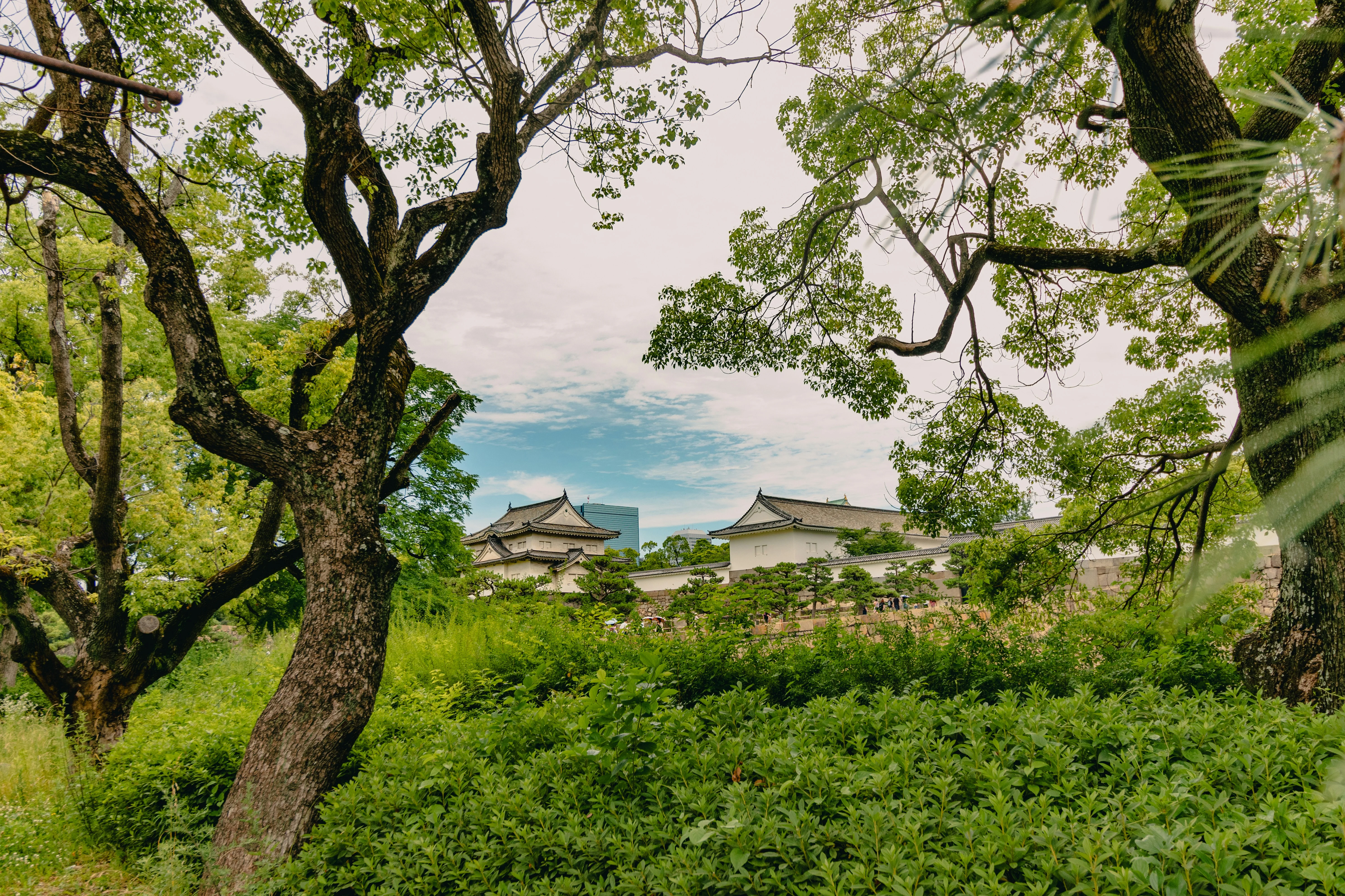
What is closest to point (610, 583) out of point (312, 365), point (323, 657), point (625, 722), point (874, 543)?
point (312, 365)

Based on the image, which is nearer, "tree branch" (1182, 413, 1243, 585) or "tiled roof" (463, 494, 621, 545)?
"tree branch" (1182, 413, 1243, 585)

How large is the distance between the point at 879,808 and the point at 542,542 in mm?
33536

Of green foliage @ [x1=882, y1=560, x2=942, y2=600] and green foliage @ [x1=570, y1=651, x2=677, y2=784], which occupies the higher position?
green foliage @ [x1=882, y1=560, x2=942, y2=600]

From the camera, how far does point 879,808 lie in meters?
2.29

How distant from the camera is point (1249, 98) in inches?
25.2

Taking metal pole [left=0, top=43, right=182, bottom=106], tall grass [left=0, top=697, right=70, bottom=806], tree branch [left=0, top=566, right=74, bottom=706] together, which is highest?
metal pole [left=0, top=43, right=182, bottom=106]

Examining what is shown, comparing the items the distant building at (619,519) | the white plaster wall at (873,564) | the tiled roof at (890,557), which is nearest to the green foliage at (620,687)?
the tiled roof at (890,557)

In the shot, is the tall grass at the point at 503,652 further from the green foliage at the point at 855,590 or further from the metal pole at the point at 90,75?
the green foliage at the point at 855,590

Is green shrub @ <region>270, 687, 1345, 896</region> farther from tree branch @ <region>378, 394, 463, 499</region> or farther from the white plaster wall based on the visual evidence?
the white plaster wall

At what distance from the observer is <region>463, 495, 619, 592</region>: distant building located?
33750 millimetres

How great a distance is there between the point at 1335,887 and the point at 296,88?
22.2 ft

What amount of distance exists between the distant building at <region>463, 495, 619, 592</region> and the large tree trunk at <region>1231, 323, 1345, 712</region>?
2919 centimetres

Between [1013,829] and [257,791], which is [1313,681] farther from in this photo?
[257,791]

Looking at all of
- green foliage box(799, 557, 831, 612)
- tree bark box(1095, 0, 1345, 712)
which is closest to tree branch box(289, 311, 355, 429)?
tree bark box(1095, 0, 1345, 712)
